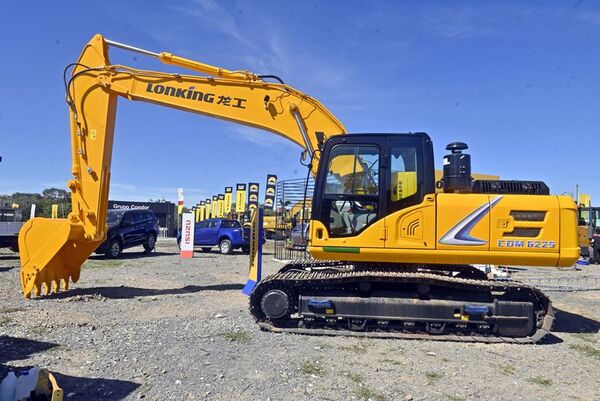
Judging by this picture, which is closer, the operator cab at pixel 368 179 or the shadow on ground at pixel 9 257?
the operator cab at pixel 368 179

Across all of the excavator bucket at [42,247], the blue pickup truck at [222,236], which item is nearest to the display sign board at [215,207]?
the blue pickup truck at [222,236]

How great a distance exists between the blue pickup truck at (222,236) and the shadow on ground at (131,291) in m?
10.9

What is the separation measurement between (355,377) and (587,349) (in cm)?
Result: 362

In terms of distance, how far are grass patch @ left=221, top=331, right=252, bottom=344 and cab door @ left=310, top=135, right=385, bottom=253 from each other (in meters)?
1.51

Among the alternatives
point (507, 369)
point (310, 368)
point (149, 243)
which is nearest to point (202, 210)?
point (149, 243)

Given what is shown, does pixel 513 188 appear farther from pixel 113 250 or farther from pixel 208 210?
pixel 208 210

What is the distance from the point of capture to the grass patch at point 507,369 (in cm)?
565

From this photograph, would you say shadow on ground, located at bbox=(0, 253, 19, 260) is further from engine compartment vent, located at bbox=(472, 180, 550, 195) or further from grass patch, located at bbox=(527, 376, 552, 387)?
grass patch, located at bbox=(527, 376, 552, 387)

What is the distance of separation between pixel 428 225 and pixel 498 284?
129 cm

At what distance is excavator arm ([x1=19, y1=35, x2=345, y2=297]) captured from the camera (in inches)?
364

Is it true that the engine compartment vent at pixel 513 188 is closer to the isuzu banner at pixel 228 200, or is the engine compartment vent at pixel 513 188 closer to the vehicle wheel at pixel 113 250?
the vehicle wheel at pixel 113 250

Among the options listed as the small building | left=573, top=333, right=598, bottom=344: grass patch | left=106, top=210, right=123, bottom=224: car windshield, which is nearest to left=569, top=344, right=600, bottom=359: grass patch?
left=573, top=333, right=598, bottom=344: grass patch

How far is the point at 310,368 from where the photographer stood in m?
5.57

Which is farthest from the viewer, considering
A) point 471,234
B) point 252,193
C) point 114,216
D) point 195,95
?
point 252,193
